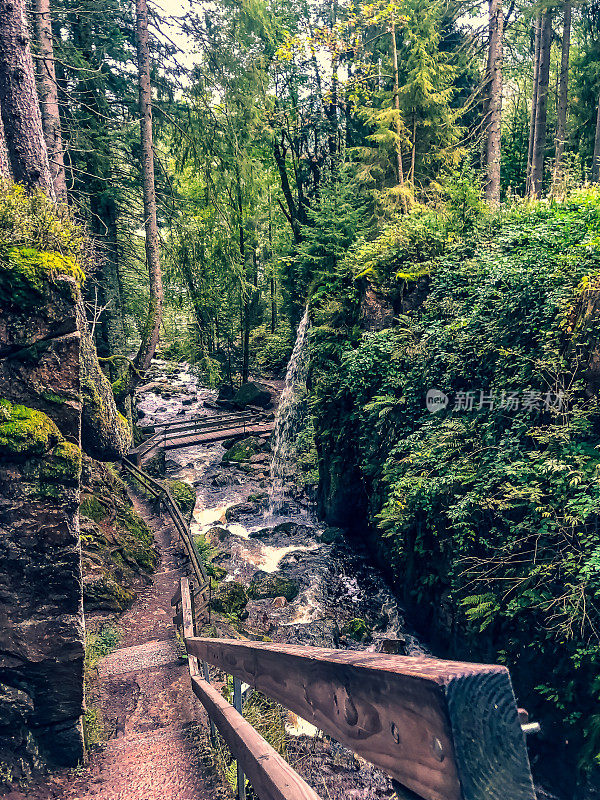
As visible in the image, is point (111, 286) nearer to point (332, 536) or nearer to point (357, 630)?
point (332, 536)

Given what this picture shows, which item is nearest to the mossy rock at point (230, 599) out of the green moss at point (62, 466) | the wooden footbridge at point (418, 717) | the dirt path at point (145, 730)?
the dirt path at point (145, 730)

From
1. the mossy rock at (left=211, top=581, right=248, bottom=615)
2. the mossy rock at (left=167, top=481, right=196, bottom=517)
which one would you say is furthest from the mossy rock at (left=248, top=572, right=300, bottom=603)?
the mossy rock at (left=167, top=481, right=196, bottom=517)

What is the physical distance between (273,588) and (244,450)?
8298 millimetres

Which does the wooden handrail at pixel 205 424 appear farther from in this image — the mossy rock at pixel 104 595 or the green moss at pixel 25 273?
the green moss at pixel 25 273

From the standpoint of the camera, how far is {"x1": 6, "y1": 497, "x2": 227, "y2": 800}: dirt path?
4062 millimetres

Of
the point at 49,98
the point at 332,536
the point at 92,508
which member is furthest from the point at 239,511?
the point at 49,98

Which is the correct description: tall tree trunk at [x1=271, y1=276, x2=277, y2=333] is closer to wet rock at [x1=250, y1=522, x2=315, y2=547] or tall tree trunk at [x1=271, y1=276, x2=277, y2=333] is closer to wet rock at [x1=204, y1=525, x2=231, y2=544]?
wet rock at [x1=250, y1=522, x2=315, y2=547]

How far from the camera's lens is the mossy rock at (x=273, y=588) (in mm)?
11180

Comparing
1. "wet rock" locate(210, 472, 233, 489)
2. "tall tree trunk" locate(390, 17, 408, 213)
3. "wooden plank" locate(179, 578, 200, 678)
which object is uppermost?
"tall tree trunk" locate(390, 17, 408, 213)

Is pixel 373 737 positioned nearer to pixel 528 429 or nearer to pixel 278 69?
pixel 528 429

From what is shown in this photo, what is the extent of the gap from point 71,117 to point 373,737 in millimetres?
14135

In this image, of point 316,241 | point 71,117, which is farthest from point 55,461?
point 316,241

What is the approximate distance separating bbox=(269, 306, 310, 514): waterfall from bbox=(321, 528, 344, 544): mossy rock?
8.64ft

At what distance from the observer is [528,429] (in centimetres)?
709
